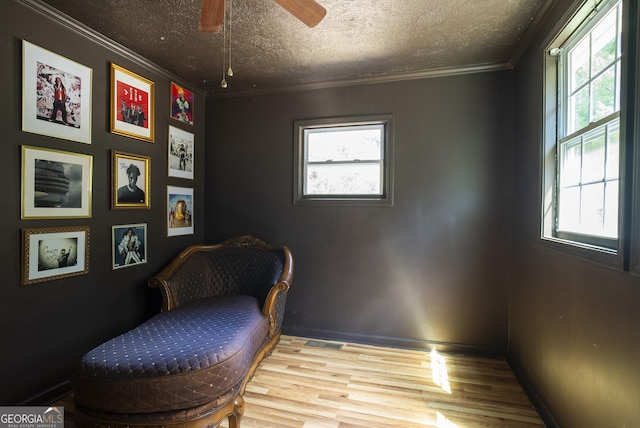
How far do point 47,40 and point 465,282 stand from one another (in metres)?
3.84

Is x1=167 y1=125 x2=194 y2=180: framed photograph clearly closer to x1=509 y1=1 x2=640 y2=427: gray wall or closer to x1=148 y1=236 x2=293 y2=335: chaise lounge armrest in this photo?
x1=148 y1=236 x2=293 y2=335: chaise lounge armrest

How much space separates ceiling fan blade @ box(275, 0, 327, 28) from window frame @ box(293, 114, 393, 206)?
5.23 ft

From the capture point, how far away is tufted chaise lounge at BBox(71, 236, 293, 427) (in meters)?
1.50

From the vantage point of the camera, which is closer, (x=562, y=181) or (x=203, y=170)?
(x=562, y=181)

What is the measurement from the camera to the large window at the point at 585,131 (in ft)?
4.73

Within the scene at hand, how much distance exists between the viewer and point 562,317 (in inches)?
69.7

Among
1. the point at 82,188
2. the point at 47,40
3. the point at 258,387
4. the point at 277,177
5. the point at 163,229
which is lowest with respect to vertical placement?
the point at 258,387

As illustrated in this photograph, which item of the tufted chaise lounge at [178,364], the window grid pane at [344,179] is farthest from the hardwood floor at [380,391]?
the window grid pane at [344,179]

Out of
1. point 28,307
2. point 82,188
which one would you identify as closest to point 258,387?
point 28,307

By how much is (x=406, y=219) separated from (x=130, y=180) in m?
2.60

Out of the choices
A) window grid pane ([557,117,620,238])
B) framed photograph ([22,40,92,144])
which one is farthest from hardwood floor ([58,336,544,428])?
framed photograph ([22,40,92,144])

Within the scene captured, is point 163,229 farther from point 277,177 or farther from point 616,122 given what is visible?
point 616,122

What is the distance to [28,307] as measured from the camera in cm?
193

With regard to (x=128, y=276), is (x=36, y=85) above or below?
above
